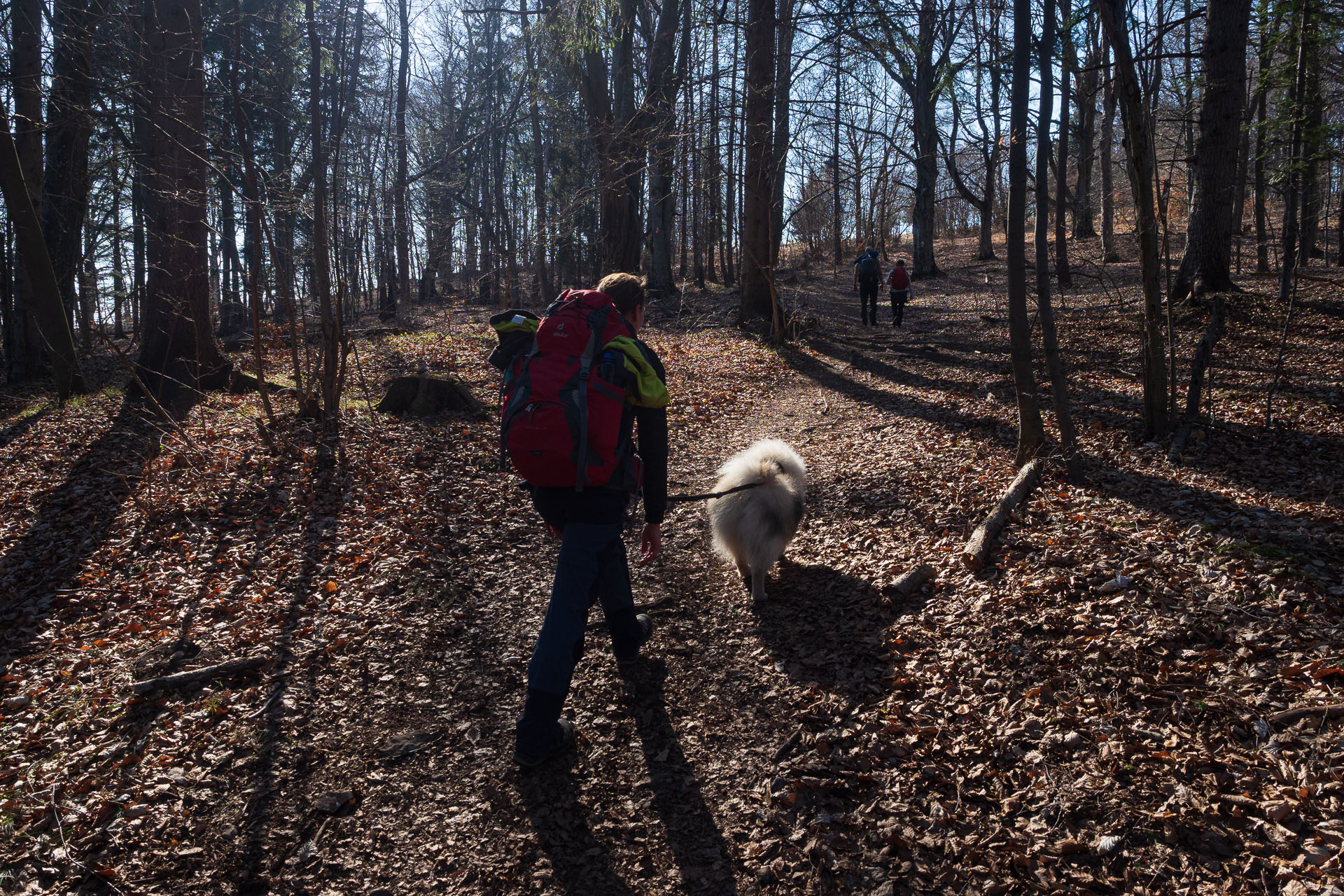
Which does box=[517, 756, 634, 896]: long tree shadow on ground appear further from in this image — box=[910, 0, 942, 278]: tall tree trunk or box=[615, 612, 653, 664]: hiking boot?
box=[910, 0, 942, 278]: tall tree trunk

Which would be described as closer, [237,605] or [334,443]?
[237,605]

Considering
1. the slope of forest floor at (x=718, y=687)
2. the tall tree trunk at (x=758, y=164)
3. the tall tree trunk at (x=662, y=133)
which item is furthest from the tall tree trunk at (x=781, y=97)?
the slope of forest floor at (x=718, y=687)

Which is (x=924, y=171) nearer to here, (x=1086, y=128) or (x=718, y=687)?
(x=1086, y=128)

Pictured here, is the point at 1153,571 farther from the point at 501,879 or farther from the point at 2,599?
the point at 2,599

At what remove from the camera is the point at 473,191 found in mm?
38469

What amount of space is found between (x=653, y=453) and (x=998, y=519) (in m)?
3.01

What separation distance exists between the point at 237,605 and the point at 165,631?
0.45 meters

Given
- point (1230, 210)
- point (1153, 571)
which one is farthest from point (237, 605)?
point (1230, 210)

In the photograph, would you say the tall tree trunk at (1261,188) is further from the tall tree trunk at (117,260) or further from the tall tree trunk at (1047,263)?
the tall tree trunk at (117,260)

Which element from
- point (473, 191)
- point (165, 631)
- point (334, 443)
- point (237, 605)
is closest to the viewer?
point (165, 631)

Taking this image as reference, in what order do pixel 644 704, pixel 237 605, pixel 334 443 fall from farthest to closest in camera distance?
pixel 334 443
pixel 237 605
pixel 644 704

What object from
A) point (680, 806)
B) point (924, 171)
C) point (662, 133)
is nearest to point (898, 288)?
point (662, 133)

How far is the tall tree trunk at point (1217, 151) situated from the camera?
31.4 feet

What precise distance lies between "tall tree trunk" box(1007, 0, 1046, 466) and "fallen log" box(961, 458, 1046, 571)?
0.32m
